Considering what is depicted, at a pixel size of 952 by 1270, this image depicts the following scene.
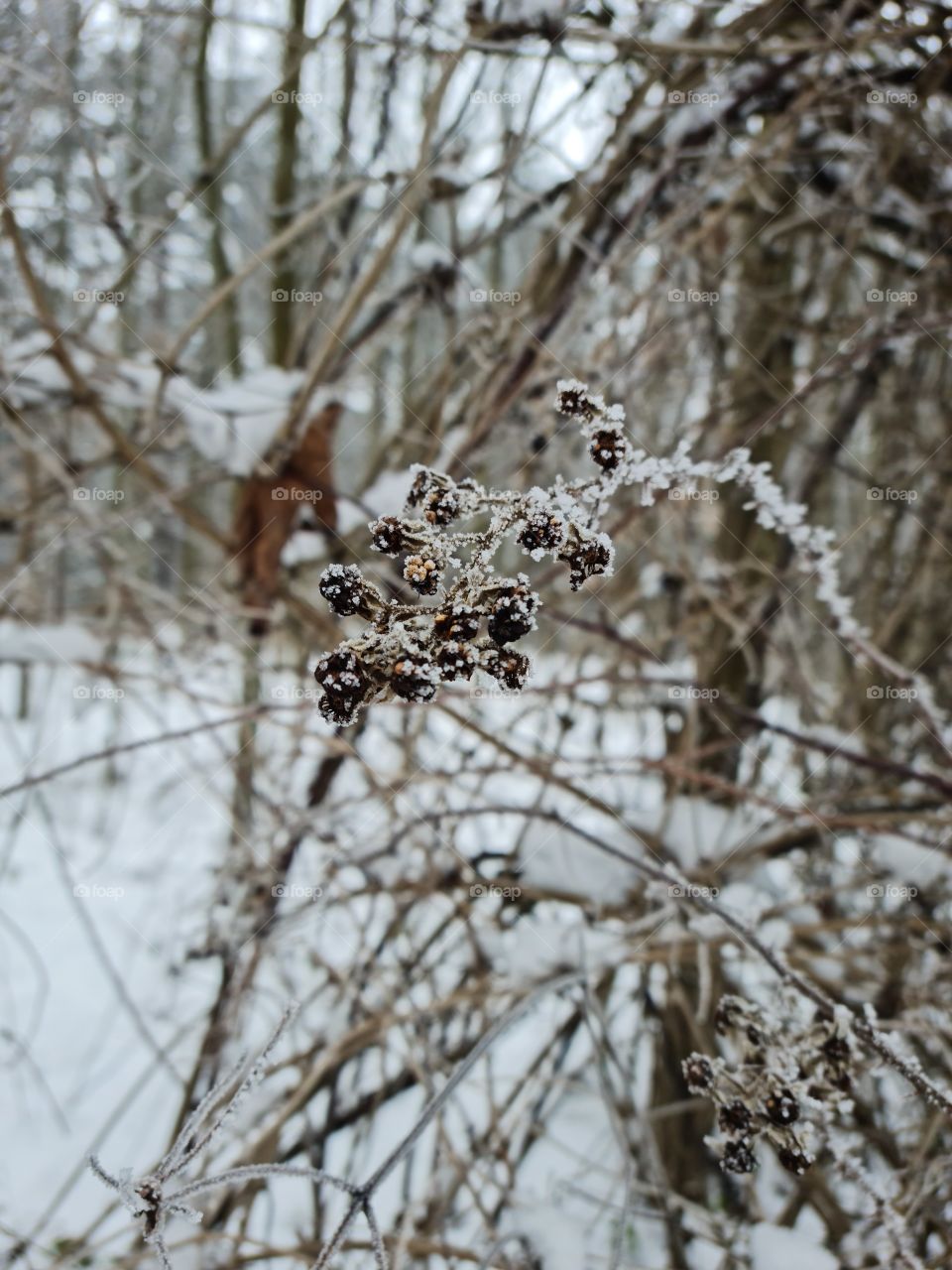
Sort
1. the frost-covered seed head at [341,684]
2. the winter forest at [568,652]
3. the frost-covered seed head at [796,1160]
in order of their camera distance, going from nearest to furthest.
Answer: the frost-covered seed head at [341,684], the frost-covered seed head at [796,1160], the winter forest at [568,652]

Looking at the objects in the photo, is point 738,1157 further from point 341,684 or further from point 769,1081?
point 341,684

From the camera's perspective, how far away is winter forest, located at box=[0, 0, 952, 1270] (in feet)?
3.20

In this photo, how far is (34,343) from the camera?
1.34m

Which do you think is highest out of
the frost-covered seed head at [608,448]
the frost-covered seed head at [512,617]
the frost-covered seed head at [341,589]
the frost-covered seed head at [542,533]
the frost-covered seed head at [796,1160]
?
the frost-covered seed head at [608,448]

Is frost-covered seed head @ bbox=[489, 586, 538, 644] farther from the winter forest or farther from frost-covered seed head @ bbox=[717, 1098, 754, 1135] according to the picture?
frost-covered seed head @ bbox=[717, 1098, 754, 1135]

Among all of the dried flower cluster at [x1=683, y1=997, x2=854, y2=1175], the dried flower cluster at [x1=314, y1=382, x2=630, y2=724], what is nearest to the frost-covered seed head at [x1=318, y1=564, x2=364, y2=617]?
the dried flower cluster at [x1=314, y1=382, x2=630, y2=724]

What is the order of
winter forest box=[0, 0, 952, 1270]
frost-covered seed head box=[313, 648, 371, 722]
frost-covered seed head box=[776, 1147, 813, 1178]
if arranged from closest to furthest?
frost-covered seed head box=[313, 648, 371, 722], frost-covered seed head box=[776, 1147, 813, 1178], winter forest box=[0, 0, 952, 1270]

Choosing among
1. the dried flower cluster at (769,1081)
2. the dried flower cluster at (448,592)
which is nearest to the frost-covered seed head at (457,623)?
the dried flower cluster at (448,592)

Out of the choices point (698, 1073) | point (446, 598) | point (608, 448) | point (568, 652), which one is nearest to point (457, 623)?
point (446, 598)

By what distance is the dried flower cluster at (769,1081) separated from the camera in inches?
23.0

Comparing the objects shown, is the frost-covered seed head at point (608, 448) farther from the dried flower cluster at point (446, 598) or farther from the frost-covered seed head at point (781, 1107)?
the frost-covered seed head at point (781, 1107)

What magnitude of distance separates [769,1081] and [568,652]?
3.69ft

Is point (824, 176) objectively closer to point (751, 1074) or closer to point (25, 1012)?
point (751, 1074)

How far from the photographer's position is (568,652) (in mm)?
1686
